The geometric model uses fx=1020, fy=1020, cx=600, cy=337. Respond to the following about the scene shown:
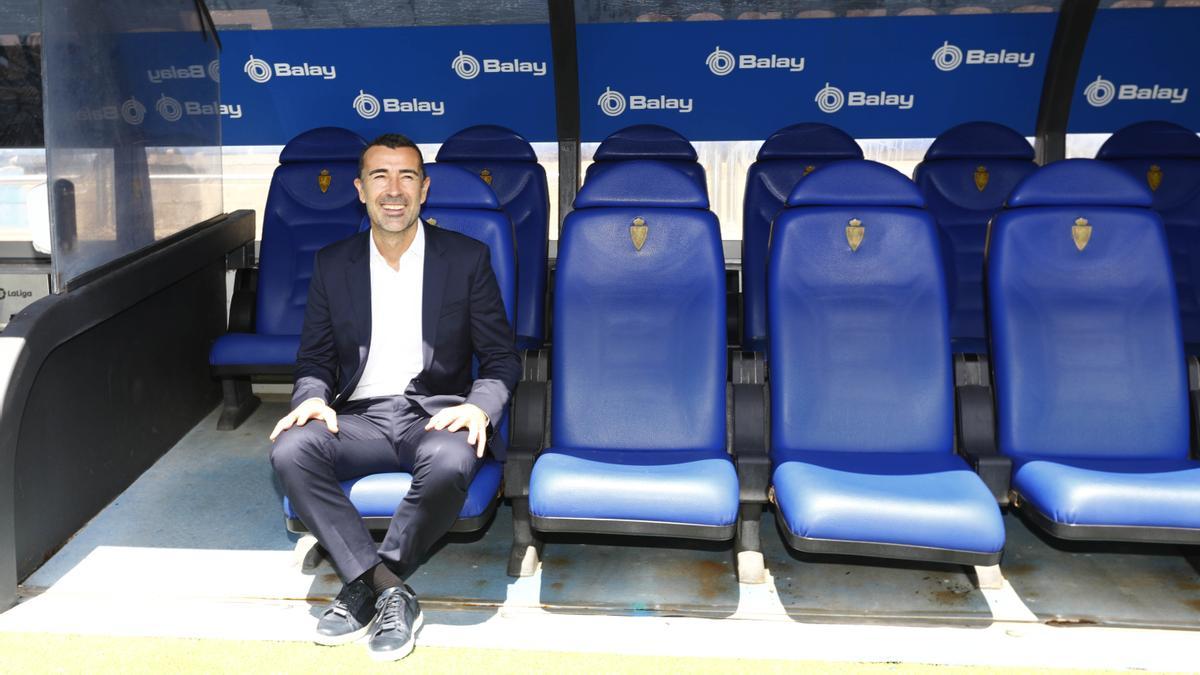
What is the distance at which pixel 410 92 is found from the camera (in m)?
5.21

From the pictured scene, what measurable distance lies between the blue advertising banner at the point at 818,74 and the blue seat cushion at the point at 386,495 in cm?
294

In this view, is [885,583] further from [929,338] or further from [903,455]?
[929,338]

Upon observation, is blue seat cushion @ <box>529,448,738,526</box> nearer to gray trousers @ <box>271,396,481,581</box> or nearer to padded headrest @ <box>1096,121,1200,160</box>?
gray trousers @ <box>271,396,481,581</box>

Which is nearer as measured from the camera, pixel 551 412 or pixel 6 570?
pixel 6 570

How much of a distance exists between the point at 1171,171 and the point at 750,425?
2587 millimetres

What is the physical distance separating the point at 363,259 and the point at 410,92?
2.48 metres

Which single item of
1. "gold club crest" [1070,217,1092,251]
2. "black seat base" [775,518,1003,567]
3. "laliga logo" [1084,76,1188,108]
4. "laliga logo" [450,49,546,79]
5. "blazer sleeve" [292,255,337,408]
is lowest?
"black seat base" [775,518,1003,567]

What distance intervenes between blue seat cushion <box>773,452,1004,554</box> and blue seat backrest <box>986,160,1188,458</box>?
51cm

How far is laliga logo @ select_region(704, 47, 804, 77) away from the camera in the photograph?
5.07 metres

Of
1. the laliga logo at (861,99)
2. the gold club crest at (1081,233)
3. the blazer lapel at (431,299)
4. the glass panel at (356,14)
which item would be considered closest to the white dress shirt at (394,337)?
the blazer lapel at (431,299)

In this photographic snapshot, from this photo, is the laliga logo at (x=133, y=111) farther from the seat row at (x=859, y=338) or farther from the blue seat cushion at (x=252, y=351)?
the seat row at (x=859, y=338)

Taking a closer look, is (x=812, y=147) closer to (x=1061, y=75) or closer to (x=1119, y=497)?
(x=1061, y=75)

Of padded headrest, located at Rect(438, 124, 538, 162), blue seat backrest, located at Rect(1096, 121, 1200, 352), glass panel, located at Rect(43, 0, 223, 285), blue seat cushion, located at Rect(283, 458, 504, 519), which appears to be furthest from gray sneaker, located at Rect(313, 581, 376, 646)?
blue seat backrest, located at Rect(1096, 121, 1200, 352)

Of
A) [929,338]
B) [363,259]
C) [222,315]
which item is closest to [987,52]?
[929,338]
